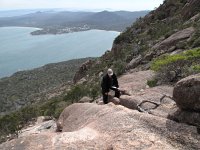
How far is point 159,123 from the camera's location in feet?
26.2

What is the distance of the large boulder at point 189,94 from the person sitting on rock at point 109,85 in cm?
→ 491

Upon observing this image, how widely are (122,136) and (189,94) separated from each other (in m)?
1.66

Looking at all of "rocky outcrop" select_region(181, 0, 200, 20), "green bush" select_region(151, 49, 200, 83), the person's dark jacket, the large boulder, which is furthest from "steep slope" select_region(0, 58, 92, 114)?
the large boulder

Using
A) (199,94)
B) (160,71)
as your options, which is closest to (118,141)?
(199,94)

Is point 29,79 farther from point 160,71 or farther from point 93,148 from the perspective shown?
point 93,148

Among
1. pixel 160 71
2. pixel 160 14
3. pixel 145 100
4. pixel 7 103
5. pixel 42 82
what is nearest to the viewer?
pixel 145 100

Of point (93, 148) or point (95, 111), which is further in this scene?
point (95, 111)

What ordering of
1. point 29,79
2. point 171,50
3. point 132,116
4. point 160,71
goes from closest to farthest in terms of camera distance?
point 132,116 → point 160,71 → point 171,50 → point 29,79

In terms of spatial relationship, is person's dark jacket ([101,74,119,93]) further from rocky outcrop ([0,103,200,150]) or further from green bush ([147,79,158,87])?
rocky outcrop ([0,103,200,150])

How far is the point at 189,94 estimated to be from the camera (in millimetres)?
7816

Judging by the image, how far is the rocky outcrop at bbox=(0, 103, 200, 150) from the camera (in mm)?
7199

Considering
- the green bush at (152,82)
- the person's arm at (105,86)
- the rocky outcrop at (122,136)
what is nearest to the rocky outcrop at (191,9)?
the green bush at (152,82)

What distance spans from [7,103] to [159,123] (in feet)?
231

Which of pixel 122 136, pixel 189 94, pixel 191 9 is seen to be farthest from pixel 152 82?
pixel 191 9
